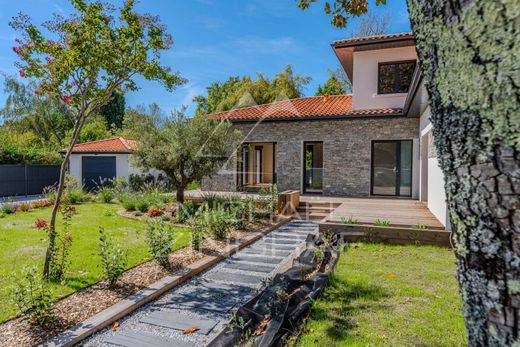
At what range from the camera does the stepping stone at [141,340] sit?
377 centimetres

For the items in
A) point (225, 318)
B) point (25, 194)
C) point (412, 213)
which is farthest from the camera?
point (25, 194)

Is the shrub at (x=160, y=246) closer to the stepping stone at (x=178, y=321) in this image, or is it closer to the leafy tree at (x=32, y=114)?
the stepping stone at (x=178, y=321)

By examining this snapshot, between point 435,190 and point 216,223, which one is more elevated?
point 435,190

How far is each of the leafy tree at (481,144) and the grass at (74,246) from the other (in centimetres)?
490

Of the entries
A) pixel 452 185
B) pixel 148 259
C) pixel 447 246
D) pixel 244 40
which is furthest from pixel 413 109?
pixel 244 40

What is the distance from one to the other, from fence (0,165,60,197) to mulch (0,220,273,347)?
17.5 meters

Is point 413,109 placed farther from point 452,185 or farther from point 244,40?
point 244,40

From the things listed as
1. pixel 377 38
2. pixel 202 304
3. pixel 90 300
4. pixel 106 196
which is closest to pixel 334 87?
pixel 377 38

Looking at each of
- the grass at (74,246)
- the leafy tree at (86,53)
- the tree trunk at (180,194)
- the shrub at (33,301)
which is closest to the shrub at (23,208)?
the grass at (74,246)

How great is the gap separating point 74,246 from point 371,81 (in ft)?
39.6

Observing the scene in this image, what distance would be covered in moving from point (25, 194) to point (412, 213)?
68.6 feet

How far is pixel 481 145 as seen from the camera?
938 millimetres

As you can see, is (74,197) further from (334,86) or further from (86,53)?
(334,86)

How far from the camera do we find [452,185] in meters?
1.08
